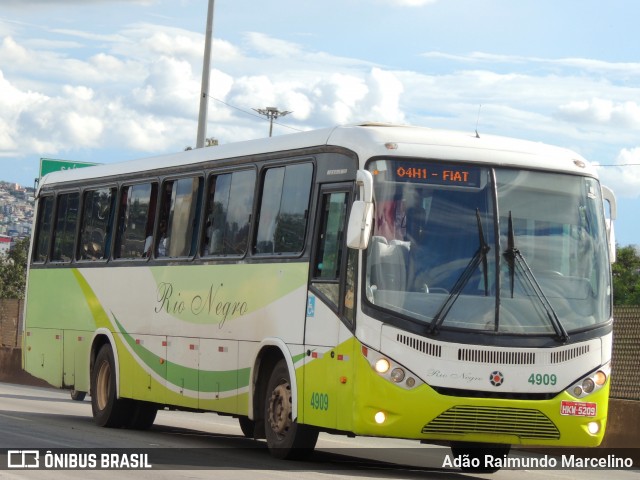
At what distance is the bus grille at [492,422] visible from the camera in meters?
13.1

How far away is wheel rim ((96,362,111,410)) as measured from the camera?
1989 centimetres

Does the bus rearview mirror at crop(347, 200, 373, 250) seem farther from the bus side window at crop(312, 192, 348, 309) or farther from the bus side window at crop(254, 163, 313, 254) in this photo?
the bus side window at crop(254, 163, 313, 254)

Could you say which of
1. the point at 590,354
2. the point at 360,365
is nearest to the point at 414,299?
the point at 360,365

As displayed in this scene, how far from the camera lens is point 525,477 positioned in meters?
15.3

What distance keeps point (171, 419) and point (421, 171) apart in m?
10.8

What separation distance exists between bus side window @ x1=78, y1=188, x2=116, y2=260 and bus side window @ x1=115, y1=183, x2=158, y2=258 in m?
0.48

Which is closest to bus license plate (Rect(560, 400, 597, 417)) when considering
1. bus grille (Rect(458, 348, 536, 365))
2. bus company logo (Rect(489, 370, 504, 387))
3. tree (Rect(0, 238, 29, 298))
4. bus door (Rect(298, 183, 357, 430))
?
bus grille (Rect(458, 348, 536, 365))

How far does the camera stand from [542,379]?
13477 millimetres

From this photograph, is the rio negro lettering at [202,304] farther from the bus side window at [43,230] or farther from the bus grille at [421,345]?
the bus side window at [43,230]

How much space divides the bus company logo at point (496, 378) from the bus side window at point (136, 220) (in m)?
6.91

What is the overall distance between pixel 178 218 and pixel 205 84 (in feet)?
49.2

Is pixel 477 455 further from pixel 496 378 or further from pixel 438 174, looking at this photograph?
pixel 438 174

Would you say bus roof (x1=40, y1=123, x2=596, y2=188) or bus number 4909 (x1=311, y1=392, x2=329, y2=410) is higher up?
bus roof (x1=40, y1=123, x2=596, y2=188)

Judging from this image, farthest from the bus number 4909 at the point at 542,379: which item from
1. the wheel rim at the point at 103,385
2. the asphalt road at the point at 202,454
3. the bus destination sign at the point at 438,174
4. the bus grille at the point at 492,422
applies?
the wheel rim at the point at 103,385
